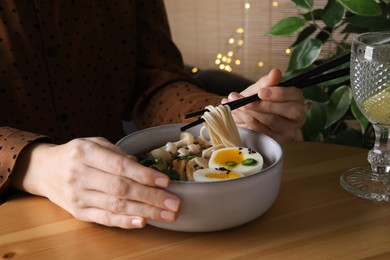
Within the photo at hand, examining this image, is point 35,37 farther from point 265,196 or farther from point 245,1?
point 245,1

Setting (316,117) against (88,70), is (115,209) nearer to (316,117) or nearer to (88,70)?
(88,70)

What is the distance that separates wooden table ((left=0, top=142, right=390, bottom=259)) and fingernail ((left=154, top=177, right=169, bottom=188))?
0.11 metres

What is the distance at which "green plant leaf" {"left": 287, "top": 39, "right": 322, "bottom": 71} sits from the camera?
172 cm

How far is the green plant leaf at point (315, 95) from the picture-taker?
1.71 metres

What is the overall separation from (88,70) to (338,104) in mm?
799

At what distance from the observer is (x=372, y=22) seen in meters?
1.58

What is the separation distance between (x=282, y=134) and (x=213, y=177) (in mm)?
322

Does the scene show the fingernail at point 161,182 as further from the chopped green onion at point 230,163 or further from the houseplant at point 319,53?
the houseplant at point 319,53

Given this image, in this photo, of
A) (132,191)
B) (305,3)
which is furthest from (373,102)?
(305,3)

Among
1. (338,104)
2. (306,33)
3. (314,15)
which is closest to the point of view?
(338,104)

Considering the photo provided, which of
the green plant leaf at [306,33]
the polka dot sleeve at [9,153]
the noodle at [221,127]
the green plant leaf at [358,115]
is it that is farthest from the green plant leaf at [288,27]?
the polka dot sleeve at [9,153]

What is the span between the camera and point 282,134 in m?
1.13

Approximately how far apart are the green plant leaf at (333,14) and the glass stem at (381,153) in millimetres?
788

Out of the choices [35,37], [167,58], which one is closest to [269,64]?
[167,58]
